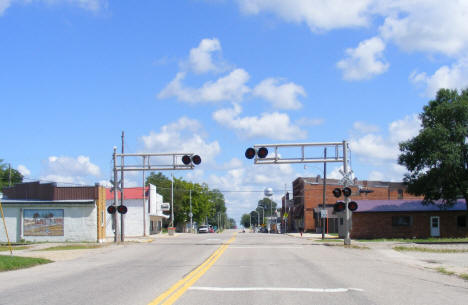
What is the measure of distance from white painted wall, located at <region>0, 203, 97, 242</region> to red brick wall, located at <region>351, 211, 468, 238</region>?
2332 centimetres

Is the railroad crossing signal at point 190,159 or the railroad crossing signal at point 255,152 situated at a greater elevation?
the railroad crossing signal at point 255,152

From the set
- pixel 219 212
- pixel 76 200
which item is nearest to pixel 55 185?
A: pixel 76 200

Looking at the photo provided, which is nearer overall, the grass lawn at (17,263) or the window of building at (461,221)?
the grass lawn at (17,263)

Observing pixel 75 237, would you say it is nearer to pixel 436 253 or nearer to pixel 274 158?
pixel 274 158

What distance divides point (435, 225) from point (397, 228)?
3458mm

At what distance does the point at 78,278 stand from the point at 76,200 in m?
27.4

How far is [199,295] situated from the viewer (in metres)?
11.0

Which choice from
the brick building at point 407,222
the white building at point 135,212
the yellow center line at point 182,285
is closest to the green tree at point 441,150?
the brick building at point 407,222

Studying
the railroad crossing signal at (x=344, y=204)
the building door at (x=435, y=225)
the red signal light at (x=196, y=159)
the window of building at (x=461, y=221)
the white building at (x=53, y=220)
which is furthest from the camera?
the building door at (x=435, y=225)

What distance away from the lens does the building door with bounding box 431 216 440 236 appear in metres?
47.2

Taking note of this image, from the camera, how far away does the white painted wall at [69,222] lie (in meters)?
40.8

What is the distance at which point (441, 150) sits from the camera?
3784 centimetres

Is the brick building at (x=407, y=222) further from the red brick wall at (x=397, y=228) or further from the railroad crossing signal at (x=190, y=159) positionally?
the railroad crossing signal at (x=190, y=159)

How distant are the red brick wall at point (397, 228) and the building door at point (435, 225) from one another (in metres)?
0.26
